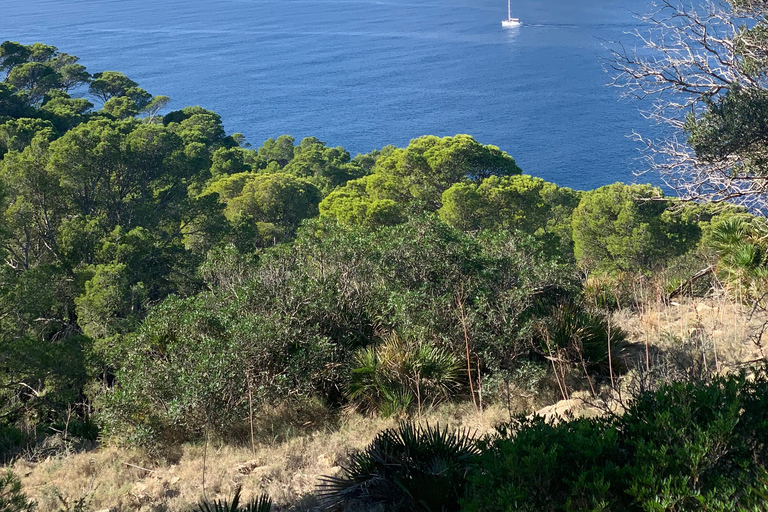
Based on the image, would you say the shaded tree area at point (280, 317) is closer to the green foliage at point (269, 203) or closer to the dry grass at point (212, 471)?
Result: the dry grass at point (212, 471)

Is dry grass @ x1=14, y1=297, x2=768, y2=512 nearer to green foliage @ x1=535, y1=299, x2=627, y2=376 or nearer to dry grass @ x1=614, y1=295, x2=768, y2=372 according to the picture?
dry grass @ x1=614, y1=295, x2=768, y2=372

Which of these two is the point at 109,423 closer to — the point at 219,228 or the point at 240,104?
the point at 219,228

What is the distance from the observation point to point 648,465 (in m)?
3.60

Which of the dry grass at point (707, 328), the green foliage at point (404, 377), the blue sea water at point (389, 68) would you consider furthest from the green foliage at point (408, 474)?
the blue sea water at point (389, 68)

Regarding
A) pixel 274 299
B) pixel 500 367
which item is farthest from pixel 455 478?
pixel 274 299

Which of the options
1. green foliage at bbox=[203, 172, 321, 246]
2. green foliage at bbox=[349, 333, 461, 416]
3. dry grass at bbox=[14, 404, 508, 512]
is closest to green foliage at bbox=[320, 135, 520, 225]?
green foliage at bbox=[203, 172, 321, 246]

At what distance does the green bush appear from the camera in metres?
3.43

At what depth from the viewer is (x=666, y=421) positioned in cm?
380

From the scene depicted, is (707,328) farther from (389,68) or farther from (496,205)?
(389,68)

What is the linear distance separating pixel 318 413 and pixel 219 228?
59.6ft

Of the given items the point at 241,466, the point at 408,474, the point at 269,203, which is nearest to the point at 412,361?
the point at 241,466

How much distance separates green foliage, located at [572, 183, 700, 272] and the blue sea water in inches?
369

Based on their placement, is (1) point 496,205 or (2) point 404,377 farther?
(1) point 496,205

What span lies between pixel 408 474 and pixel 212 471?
9.40 ft
